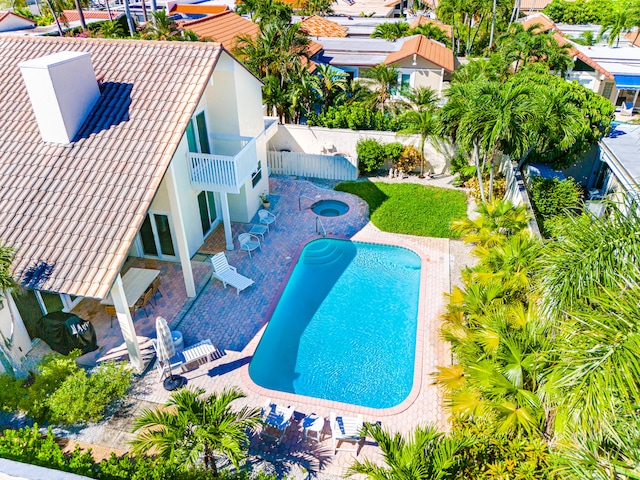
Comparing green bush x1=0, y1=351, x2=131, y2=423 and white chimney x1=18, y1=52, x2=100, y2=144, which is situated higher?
white chimney x1=18, y1=52, x2=100, y2=144

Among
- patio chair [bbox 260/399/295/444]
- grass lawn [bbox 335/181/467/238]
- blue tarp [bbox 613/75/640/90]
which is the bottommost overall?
grass lawn [bbox 335/181/467/238]

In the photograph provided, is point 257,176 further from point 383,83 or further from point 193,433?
point 193,433

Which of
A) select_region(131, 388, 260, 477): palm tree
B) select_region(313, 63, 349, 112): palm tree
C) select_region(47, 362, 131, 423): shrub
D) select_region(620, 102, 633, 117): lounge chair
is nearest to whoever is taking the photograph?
select_region(131, 388, 260, 477): palm tree

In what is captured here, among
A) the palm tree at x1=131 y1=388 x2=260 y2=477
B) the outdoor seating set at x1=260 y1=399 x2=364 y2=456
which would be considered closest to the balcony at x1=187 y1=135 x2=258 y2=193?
the outdoor seating set at x1=260 y1=399 x2=364 y2=456

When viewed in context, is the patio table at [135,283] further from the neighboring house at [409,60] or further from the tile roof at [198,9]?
the tile roof at [198,9]

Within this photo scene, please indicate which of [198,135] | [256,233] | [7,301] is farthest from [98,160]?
[256,233]

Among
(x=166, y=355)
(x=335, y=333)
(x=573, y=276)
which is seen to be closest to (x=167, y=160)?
(x=166, y=355)

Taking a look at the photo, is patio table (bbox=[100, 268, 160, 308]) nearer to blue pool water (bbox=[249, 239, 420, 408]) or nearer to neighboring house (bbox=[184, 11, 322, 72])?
blue pool water (bbox=[249, 239, 420, 408])
